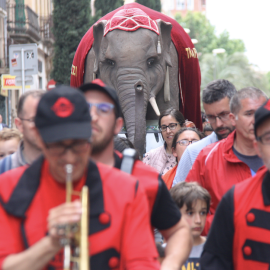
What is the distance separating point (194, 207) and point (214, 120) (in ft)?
4.07

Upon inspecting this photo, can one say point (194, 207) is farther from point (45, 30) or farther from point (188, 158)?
point (45, 30)

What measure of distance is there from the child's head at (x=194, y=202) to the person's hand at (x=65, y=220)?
240 cm

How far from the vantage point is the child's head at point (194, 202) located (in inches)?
190

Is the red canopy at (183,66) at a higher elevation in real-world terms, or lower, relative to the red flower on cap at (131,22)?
lower

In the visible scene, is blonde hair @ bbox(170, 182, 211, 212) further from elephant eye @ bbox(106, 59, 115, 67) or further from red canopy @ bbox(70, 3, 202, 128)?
red canopy @ bbox(70, 3, 202, 128)

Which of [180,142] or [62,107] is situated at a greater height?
[62,107]

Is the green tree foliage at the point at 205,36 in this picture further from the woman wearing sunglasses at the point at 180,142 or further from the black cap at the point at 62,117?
the black cap at the point at 62,117

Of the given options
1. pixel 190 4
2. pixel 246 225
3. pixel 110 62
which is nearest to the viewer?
pixel 246 225

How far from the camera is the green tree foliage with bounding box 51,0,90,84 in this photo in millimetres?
26375

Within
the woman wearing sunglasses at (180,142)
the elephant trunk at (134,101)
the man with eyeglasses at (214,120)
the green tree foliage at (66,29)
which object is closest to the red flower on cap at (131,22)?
the elephant trunk at (134,101)

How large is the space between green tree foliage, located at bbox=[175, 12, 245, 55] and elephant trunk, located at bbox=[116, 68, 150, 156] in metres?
62.8

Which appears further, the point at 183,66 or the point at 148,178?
the point at 183,66

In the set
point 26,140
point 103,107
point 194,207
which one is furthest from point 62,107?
point 194,207

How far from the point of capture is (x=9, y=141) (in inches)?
237
